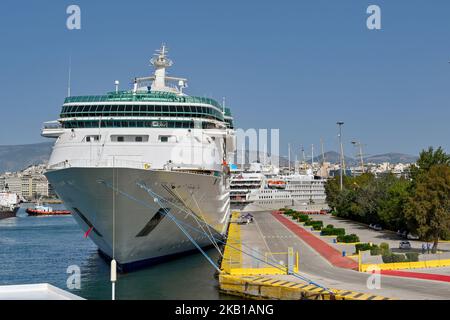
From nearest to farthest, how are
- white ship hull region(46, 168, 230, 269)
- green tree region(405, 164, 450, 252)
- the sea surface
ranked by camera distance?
the sea surface
white ship hull region(46, 168, 230, 269)
green tree region(405, 164, 450, 252)

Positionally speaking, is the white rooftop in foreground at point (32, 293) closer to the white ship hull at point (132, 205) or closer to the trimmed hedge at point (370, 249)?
the white ship hull at point (132, 205)

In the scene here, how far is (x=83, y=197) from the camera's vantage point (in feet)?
88.9

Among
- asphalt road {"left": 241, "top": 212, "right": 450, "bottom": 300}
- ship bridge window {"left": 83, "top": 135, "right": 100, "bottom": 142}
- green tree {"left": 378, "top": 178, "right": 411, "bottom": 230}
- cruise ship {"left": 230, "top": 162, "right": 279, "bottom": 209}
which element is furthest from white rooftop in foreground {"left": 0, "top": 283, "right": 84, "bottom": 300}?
cruise ship {"left": 230, "top": 162, "right": 279, "bottom": 209}

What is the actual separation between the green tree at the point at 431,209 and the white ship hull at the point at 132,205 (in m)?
13.6

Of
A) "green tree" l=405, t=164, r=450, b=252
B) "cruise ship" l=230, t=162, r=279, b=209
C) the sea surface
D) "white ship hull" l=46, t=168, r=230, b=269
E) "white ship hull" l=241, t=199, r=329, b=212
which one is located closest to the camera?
the sea surface

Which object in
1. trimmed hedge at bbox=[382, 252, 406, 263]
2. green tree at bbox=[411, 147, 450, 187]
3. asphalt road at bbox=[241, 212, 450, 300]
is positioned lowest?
asphalt road at bbox=[241, 212, 450, 300]

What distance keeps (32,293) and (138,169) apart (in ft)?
50.6

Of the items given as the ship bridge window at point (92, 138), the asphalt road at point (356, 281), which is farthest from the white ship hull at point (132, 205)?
the asphalt road at point (356, 281)

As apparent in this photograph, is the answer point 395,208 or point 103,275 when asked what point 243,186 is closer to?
point 395,208

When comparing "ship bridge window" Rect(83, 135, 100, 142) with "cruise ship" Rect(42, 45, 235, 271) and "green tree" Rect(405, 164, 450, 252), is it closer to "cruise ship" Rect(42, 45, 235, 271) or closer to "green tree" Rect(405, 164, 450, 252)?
"cruise ship" Rect(42, 45, 235, 271)

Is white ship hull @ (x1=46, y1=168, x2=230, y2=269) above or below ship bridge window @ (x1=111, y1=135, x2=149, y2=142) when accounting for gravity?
below

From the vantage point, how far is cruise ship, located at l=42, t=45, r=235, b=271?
26469 mm

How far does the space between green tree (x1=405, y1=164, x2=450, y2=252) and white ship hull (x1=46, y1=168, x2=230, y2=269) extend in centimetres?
1357

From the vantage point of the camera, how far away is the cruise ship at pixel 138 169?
26469 millimetres
